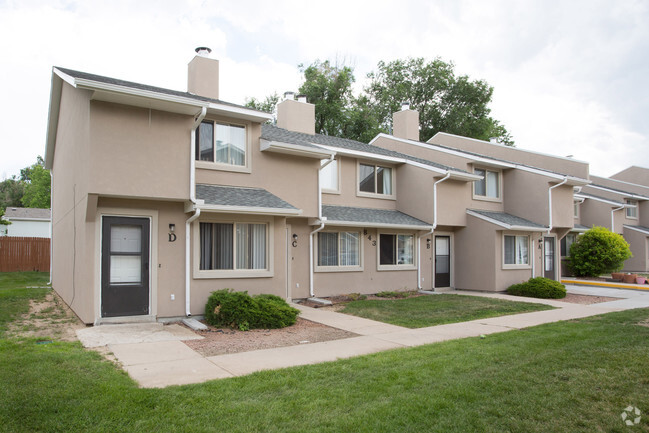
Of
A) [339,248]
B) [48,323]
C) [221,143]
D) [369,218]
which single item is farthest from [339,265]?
[48,323]

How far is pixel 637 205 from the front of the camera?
31.4 meters

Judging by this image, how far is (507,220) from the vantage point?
18.2 meters

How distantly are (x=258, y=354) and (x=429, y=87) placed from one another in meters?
35.4

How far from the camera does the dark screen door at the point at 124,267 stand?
9.68 m

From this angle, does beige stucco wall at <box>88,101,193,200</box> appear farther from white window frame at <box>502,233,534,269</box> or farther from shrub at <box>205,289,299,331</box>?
white window frame at <box>502,233,534,269</box>

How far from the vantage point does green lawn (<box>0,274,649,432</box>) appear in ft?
14.5

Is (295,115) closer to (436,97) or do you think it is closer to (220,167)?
(220,167)

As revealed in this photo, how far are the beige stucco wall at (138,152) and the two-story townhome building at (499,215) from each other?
10.3 metres

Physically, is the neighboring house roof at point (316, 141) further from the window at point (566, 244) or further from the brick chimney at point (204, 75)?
the window at point (566, 244)

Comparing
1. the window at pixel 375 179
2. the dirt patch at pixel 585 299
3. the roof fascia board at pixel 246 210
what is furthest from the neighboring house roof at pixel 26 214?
the dirt patch at pixel 585 299

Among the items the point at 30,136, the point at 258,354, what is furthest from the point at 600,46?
the point at 30,136

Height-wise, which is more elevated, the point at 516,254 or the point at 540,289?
the point at 516,254

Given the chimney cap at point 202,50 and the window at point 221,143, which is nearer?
the window at point 221,143

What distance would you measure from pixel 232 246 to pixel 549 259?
16.2 metres
